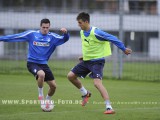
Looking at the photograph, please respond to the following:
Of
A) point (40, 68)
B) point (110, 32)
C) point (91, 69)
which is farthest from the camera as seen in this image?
point (110, 32)

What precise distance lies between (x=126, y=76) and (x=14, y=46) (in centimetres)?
489

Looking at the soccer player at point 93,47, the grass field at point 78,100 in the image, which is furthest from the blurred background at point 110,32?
the soccer player at point 93,47

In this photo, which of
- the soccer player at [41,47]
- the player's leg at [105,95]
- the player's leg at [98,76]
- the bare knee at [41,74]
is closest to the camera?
the player's leg at [105,95]

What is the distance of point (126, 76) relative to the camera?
19.4 m

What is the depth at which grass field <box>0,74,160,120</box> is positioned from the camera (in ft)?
33.4

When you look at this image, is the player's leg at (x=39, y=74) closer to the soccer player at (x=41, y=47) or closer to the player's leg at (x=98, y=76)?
the soccer player at (x=41, y=47)

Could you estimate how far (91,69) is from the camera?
1140 centimetres

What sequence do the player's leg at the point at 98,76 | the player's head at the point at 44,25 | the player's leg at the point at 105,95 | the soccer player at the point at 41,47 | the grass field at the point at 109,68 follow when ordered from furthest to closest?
the grass field at the point at 109,68 < the soccer player at the point at 41,47 < the player's head at the point at 44,25 < the player's leg at the point at 98,76 < the player's leg at the point at 105,95

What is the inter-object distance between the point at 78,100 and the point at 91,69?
5.72 feet

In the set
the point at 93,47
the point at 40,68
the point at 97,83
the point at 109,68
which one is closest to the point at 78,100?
the point at 40,68

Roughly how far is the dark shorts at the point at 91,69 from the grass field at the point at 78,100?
0.68 metres

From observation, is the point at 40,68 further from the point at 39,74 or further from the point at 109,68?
the point at 109,68

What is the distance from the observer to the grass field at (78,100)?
1020 cm

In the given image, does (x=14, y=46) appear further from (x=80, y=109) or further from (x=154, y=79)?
(x=80, y=109)
